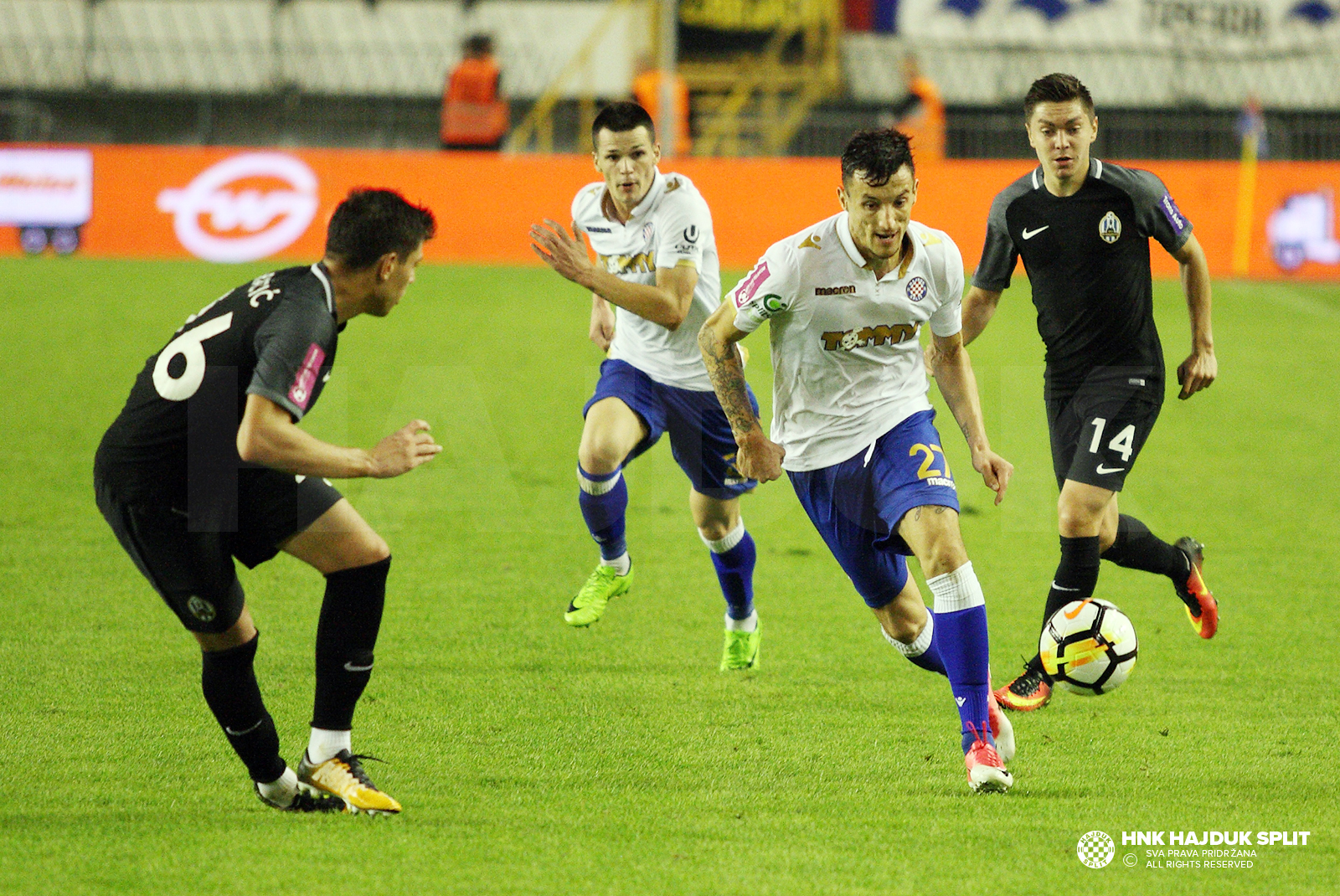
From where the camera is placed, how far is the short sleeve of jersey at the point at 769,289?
5176mm

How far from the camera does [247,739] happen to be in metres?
4.61

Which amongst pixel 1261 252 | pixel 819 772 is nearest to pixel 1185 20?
pixel 1261 252

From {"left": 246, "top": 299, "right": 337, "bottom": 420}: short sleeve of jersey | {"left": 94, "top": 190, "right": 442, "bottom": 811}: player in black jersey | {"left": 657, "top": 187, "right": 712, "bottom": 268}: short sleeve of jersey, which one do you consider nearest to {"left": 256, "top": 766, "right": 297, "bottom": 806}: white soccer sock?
{"left": 94, "top": 190, "right": 442, "bottom": 811}: player in black jersey

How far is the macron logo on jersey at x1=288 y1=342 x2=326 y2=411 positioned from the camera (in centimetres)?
420

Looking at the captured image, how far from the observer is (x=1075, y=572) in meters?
6.12

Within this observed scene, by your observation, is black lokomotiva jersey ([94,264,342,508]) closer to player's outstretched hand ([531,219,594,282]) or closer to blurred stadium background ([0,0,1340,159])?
player's outstretched hand ([531,219,594,282])

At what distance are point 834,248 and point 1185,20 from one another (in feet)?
81.0

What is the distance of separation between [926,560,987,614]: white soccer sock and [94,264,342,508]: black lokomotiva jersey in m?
2.14

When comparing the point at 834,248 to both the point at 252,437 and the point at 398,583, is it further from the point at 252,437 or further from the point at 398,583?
the point at 398,583

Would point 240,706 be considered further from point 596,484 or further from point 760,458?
point 596,484

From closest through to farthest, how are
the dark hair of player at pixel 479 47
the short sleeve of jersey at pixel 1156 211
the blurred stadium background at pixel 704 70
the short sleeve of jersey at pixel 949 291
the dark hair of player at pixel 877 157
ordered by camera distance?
the dark hair of player at pixel 877 157
the short sleeve of jersey at pixel 949 291
the short sleeve of jersey at pixel 1156 211
the dark hair of player at pixel 479 47
the blurred stadium background at pixel 704 70

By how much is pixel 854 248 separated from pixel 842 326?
0.28 meters
